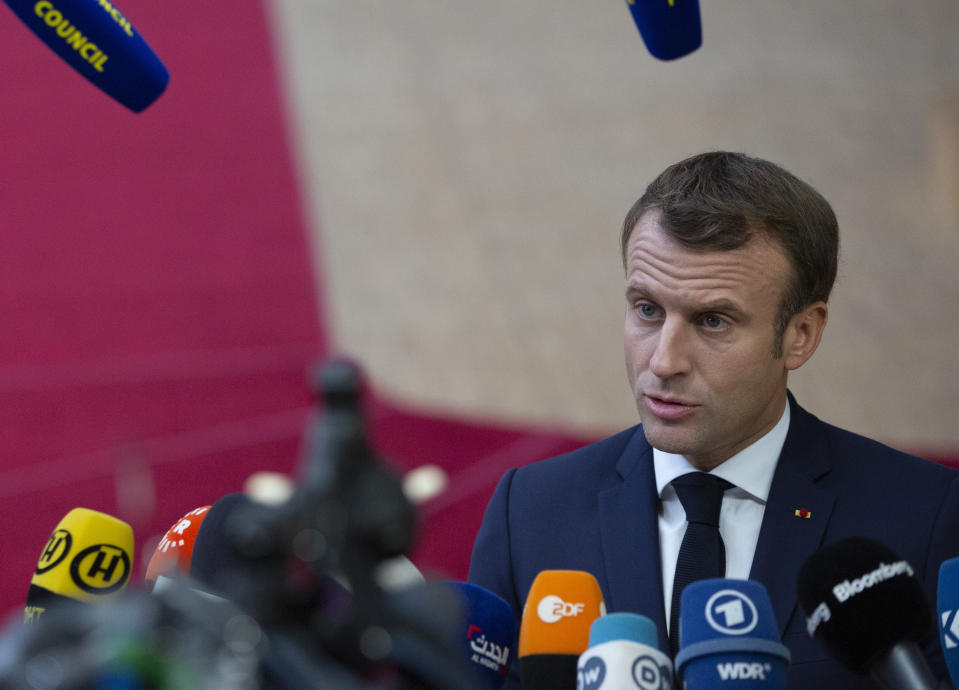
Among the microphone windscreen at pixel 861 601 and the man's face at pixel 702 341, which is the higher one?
the man's face at pixel 702 341

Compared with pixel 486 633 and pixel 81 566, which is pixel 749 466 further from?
pixel 81 566

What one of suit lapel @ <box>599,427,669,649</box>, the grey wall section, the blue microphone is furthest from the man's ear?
the grey wall section

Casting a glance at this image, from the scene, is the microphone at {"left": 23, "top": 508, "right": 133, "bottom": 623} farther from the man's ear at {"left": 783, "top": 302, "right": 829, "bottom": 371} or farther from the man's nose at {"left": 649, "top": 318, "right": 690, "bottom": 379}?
the man's ear at {"left": 783, "top": 302, "right": 829, "bottom": 371}

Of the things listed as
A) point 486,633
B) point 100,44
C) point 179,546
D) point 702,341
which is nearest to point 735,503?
point 702,341

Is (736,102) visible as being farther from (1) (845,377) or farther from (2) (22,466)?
(2) (22,466)

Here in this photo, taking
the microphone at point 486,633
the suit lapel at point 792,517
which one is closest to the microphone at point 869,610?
the microphone at point 486,633

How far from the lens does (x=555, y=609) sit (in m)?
1.06

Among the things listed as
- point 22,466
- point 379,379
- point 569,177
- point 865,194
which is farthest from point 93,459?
point 865,194

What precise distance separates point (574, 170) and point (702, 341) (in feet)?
15.4

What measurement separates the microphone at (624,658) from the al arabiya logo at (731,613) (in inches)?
Result: 2.3

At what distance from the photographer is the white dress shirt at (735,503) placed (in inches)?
56.2

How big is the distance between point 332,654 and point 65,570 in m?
0.52

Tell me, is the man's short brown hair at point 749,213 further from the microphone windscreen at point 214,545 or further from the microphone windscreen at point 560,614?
the microphone windscreen at point 214,545

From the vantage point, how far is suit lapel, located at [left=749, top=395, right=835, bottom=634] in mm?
1374
